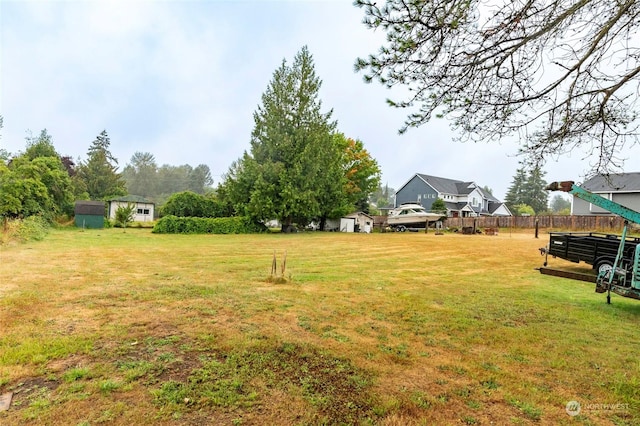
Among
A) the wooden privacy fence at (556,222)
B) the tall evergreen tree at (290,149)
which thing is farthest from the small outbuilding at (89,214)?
the wooden privacy fence at (556,222)

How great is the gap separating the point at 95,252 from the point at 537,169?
1316 centimetres

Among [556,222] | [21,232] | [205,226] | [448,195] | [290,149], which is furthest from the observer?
[448,195]

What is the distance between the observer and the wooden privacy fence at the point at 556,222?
76.7ft

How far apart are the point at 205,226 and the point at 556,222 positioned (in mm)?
29950

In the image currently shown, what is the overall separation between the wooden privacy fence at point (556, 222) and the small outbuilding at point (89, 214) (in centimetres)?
3004

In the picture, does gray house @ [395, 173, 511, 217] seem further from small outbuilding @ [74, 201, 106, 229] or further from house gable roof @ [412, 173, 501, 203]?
small outbuilding @ [74, 201, 106, 229]

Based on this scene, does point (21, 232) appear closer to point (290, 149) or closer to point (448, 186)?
point (290, 149)

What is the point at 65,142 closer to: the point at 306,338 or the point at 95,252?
the point at 95,252

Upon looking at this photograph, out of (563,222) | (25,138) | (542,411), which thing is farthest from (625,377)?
(25,138)

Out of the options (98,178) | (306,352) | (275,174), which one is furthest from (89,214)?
(306,352)

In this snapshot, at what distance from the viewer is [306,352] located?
3.38 meters

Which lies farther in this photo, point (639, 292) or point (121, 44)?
point (121, 44)

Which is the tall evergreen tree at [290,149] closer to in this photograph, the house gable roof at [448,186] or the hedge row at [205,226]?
the hedge row at [205,226]

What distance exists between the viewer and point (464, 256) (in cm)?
1237
